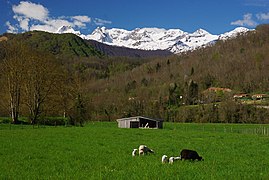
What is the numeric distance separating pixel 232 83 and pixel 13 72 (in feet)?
395

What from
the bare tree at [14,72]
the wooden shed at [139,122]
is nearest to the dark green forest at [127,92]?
the bare tree at [14,72]

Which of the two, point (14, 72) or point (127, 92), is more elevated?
point (127, 92)

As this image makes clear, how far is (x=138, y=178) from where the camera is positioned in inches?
504

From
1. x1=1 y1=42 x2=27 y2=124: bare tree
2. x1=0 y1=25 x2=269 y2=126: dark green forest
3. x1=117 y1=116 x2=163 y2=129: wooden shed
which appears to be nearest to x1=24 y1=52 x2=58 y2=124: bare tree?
x1=0 y1=25 x2=269 y2=126: dark green forest

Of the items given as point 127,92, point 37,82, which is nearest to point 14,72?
point 37,82

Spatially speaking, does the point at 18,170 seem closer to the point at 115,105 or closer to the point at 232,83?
the point at 115,105

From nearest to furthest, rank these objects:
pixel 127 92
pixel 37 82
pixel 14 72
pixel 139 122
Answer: pixel 14 72, pixel 37 82, pixel 139 122, pixel 127 92

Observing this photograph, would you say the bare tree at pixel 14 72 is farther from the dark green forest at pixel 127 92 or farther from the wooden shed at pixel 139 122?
the wooden shed at pixel 139 122

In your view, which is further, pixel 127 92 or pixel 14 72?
pixel 127 92

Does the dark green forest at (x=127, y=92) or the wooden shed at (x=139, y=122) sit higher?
the dark green forest at (x=127, y=92)

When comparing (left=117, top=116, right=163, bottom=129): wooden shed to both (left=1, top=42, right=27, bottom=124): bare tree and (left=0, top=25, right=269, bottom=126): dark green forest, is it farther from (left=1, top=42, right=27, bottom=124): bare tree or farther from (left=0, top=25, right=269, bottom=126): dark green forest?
(left=1, top=42, right=27, bottom=124): bare tree

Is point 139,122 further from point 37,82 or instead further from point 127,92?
point 127,92

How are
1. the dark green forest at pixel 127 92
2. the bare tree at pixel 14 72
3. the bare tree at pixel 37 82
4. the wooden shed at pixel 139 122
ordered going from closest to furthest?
the bare tree at pixel 14 72, the bare tree at pixel 37 82, the dark green forest at pixel 127 92, the wooden shed at pixel 139 122

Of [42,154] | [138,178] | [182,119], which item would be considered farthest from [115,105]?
[138,178]
